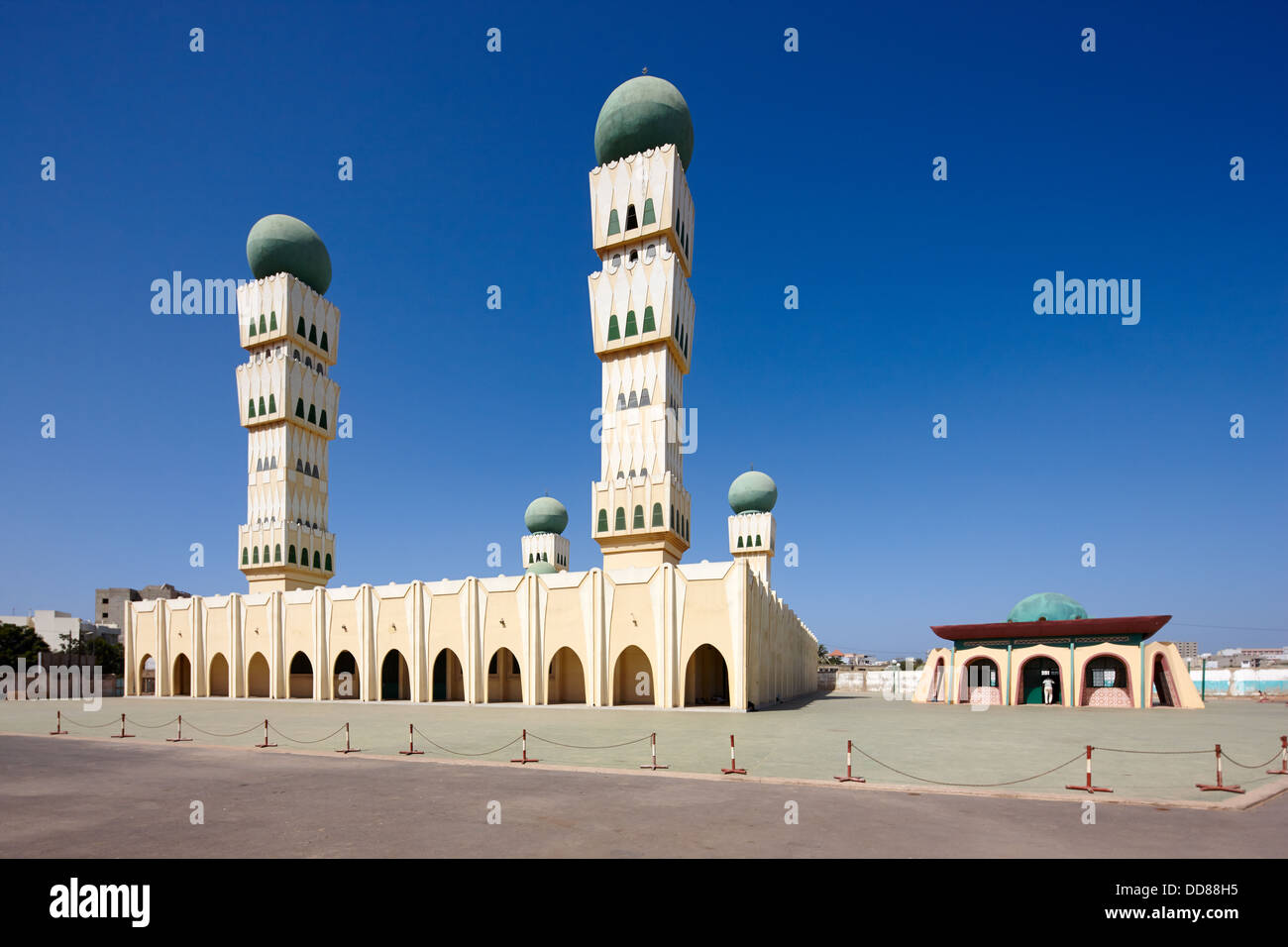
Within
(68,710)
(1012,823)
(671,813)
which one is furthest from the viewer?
(68,710)

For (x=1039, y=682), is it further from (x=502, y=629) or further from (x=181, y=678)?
(x=181, y=678)

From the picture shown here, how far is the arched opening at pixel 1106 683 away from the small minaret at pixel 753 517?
1326 inches

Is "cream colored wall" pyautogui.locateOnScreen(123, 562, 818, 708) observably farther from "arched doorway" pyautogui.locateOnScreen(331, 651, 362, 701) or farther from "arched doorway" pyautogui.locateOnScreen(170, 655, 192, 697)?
"arched doorway" pyautogui.locateOnScreen(331, 651, 362, 701)

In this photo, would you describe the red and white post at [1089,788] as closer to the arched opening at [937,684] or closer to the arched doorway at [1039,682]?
the arched doorway at [1039,682]

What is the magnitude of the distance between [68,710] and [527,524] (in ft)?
144

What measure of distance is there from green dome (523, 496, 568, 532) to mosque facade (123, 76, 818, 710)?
2182 cm

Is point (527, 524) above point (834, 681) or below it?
above

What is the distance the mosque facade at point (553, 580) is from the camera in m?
35.5

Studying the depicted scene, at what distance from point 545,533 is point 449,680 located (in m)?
31.9

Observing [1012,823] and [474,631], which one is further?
[474,631]
